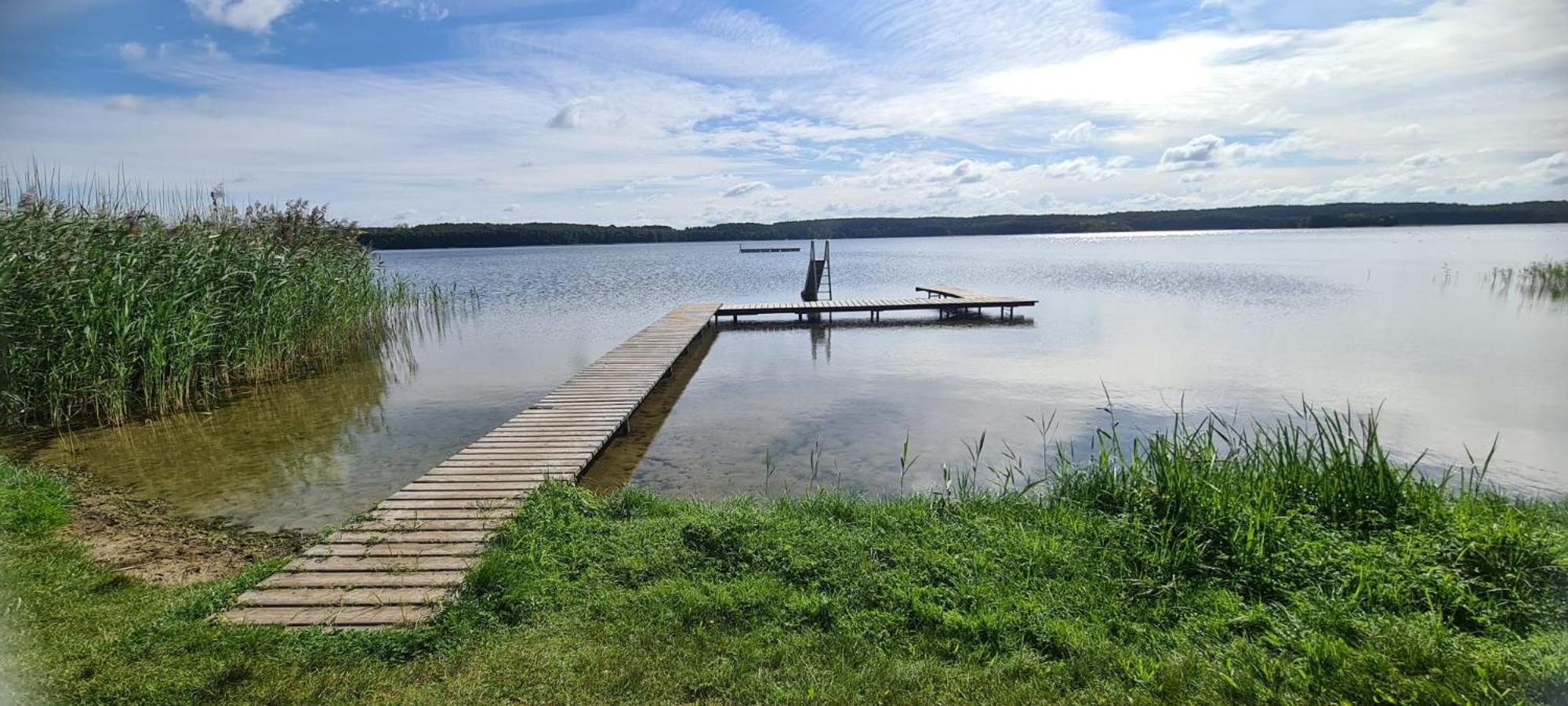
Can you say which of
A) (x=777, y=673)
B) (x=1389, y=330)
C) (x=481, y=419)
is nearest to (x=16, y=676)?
(x=777, y=673)

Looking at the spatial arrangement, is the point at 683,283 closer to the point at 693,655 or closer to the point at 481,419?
the point at 481,419

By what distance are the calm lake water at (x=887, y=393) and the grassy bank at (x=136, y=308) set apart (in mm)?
612

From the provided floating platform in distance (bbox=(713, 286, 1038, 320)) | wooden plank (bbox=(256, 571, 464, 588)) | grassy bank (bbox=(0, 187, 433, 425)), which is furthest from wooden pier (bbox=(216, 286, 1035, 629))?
floating platform in distance (bbox=(713, 286, 1038, 320))

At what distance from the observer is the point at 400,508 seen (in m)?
5.26

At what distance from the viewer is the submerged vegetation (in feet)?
65.3

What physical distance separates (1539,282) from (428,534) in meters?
29.1

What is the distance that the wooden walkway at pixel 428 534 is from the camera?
3773 millimetres

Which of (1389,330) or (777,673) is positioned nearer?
(777,673)

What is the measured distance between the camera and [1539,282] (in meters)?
21.8

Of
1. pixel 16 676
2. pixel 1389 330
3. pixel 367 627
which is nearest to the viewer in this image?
pixel 16 676

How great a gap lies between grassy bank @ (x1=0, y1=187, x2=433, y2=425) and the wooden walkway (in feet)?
15.4

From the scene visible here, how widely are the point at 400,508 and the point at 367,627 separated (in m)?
1.83

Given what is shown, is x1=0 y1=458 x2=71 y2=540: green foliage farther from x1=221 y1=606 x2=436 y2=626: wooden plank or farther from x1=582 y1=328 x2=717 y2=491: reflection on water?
x1=582 y1=328 x2=717 y2=491: reflection on water

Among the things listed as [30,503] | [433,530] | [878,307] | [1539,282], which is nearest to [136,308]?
[30,503]
